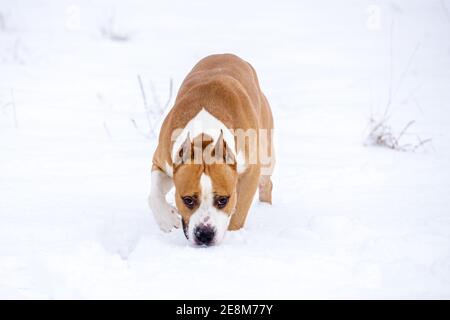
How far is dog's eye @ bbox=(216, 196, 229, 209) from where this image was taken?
3.91m

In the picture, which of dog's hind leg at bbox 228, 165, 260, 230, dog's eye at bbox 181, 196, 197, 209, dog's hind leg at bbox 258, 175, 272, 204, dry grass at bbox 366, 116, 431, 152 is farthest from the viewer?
dry grass at bbox 366, 116, 431, 152

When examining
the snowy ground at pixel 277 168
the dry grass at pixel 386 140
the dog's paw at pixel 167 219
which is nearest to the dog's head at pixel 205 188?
the snowy ground at pixel 277 168

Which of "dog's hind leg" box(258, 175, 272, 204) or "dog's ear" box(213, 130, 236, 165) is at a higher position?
"dog's ear" box(213, 130, 236, 165)

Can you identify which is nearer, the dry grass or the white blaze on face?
the white blaze on face

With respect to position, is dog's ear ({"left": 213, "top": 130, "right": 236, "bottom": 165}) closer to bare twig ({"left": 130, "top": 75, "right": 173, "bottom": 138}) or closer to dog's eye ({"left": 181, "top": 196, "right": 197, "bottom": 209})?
dog's eye ({"left": 181, "top": 196, "right": 197, "bottom": 209})

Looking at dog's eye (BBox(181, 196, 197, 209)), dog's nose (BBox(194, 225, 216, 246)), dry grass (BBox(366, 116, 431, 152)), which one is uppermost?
dog's eye (BBox(181, 196, 197, 209))

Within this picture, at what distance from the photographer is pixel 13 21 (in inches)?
492

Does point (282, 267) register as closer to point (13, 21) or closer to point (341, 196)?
point (341, 196)

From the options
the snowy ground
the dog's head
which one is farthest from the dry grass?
the dog's head

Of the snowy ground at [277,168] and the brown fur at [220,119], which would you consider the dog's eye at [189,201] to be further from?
the snowy ground at [277,168]

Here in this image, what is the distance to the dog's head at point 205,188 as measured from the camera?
12.5 ft

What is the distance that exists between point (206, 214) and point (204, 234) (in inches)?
5.3
